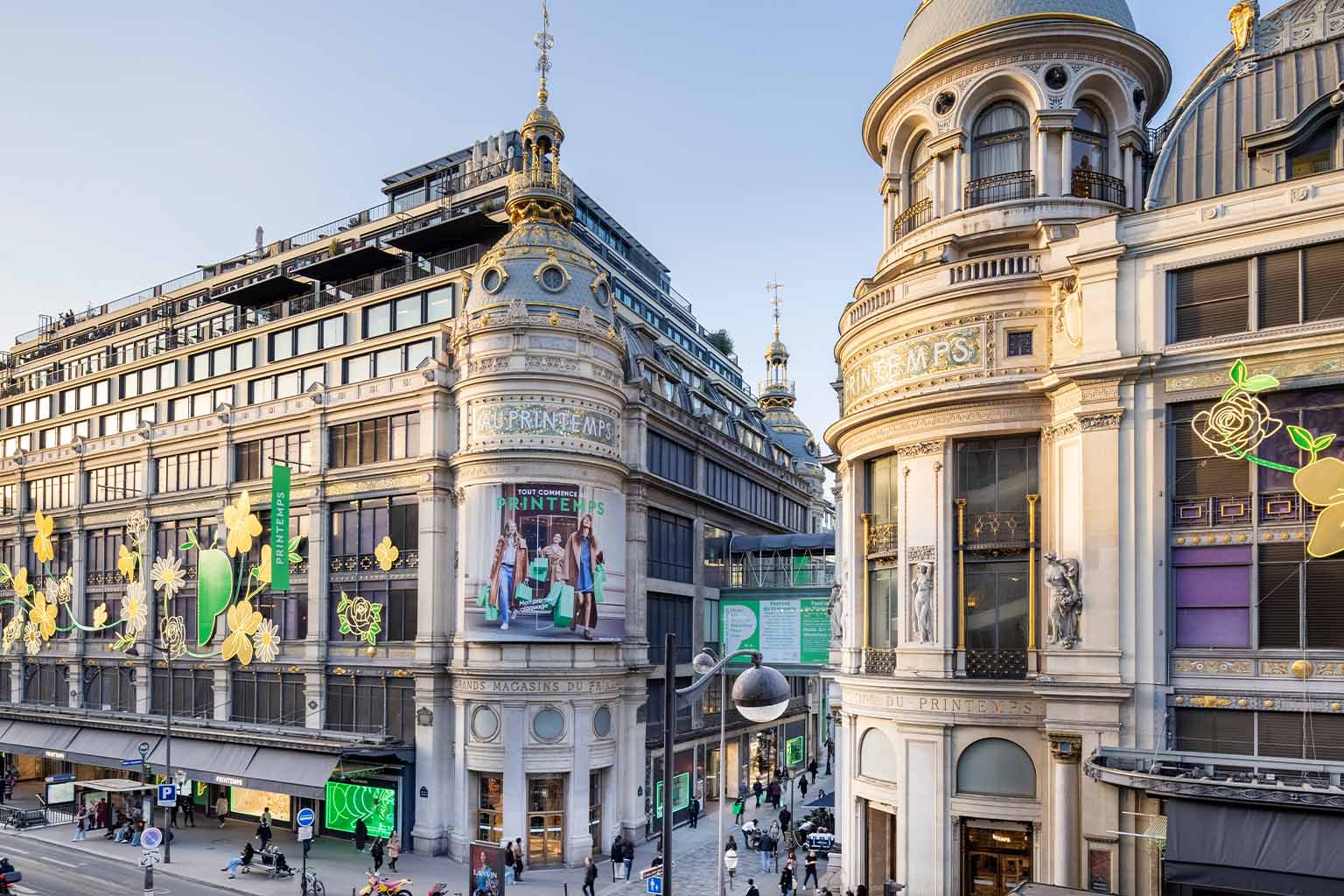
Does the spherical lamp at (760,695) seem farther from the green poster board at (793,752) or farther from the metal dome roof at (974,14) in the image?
the green poster board at (793,752)

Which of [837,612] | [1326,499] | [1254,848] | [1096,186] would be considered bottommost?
[1254,848]

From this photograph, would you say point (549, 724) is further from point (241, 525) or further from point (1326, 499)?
point (1326, 499)

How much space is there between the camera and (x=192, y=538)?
5403cm

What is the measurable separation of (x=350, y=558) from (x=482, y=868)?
17.9 metres

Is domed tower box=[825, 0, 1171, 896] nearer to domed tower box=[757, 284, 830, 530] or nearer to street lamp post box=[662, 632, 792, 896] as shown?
street lamp post box=[662, 632, 792, 896]

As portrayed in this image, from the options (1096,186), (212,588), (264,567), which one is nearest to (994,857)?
(1096,186)

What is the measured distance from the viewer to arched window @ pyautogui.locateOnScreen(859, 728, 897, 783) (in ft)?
103

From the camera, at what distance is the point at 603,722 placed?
1722 inches

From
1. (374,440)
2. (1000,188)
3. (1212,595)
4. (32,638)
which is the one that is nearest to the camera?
(1212,595)

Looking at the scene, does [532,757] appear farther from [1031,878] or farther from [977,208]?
[977,208]

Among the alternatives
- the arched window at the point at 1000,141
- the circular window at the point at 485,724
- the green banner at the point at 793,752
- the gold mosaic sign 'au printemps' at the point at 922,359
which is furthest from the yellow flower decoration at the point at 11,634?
the arched window at the point at 1000,141

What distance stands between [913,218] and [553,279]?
1575cm

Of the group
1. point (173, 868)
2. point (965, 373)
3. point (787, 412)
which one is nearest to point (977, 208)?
point (965, 373)

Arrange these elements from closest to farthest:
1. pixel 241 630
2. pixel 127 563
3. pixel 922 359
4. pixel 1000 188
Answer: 1. pixel 922 359
2. pixel 1000 188
3. pixel 241 630
4. pixel 127 563
